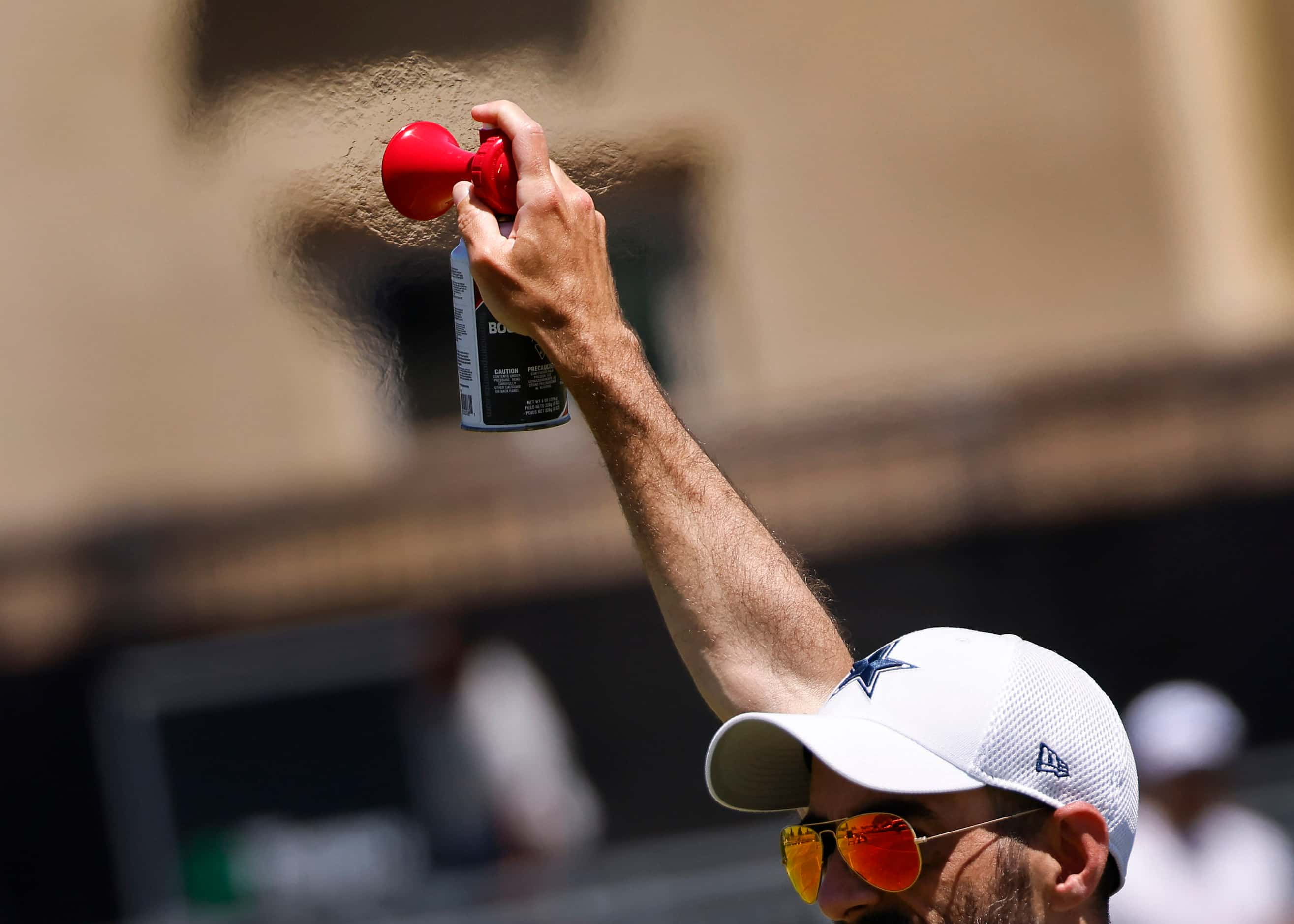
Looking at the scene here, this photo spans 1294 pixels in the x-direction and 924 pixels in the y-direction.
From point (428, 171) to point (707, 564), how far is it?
1.87 ft

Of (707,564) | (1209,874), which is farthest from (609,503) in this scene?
(707,564)

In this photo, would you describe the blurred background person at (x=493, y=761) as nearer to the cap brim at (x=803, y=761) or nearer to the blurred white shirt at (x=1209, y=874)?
the blurred white shirt at (x=1209, y=874)

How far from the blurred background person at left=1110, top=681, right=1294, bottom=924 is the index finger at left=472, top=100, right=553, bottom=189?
8.07ft

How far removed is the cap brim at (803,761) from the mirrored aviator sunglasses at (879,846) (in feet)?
0.16

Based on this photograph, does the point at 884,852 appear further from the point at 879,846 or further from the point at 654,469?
the point at 654,469

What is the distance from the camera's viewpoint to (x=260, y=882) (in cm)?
654

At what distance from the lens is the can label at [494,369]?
1.78 metres

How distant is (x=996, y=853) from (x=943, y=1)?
18.4ft

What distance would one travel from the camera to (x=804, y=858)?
5.39ft

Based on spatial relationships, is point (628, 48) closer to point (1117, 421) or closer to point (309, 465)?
point (309, 465)

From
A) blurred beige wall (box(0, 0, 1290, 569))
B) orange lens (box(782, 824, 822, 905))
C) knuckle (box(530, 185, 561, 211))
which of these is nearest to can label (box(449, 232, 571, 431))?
knuckle (box(530, 185, 561, 211))

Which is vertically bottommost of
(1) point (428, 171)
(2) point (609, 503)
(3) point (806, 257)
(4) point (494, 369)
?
(2) point (609, 503)

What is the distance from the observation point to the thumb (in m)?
1.67

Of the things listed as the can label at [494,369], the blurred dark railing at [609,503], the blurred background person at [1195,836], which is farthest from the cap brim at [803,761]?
the blurred dark railing at [609,503]
